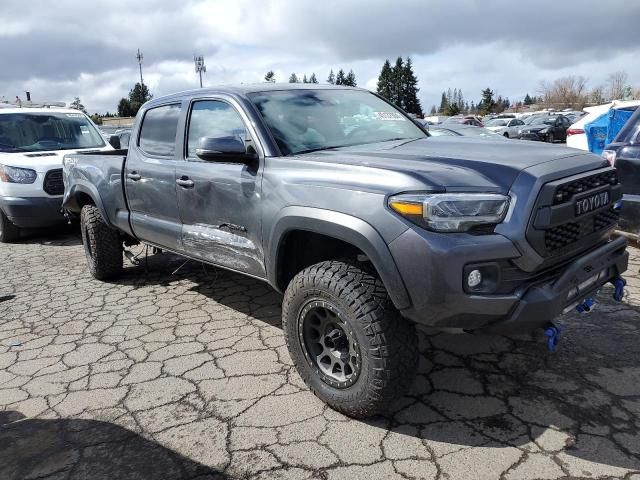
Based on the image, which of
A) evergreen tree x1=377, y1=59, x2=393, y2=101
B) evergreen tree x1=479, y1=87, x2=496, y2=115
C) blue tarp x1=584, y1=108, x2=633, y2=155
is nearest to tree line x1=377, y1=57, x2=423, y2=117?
evergreen tree x1=377, y1=59, x2=393, y2=101

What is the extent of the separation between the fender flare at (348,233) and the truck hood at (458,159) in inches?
12.6

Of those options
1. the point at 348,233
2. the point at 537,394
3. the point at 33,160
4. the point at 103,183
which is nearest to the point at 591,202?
the point at 537,394

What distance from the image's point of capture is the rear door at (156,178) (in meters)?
4.16

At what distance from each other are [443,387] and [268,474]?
1.24 metres

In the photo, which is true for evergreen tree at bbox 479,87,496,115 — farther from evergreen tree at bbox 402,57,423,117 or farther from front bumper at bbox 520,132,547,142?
front bumper at bbox 520,132,547,142

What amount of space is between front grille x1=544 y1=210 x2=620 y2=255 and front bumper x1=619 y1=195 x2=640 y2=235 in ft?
4.62

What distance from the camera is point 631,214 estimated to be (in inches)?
170

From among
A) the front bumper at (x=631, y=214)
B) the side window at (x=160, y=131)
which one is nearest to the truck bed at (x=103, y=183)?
the side window at (x=160, y=131)

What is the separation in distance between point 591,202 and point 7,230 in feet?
26.6

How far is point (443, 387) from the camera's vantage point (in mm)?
3225

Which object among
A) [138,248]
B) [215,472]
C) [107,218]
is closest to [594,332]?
[215,472]

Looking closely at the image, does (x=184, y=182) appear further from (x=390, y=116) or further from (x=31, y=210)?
(x=31, y=210)

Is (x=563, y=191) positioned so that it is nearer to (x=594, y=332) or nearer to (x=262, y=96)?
(x=594, y=332)

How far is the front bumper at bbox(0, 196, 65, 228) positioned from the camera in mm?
7477
